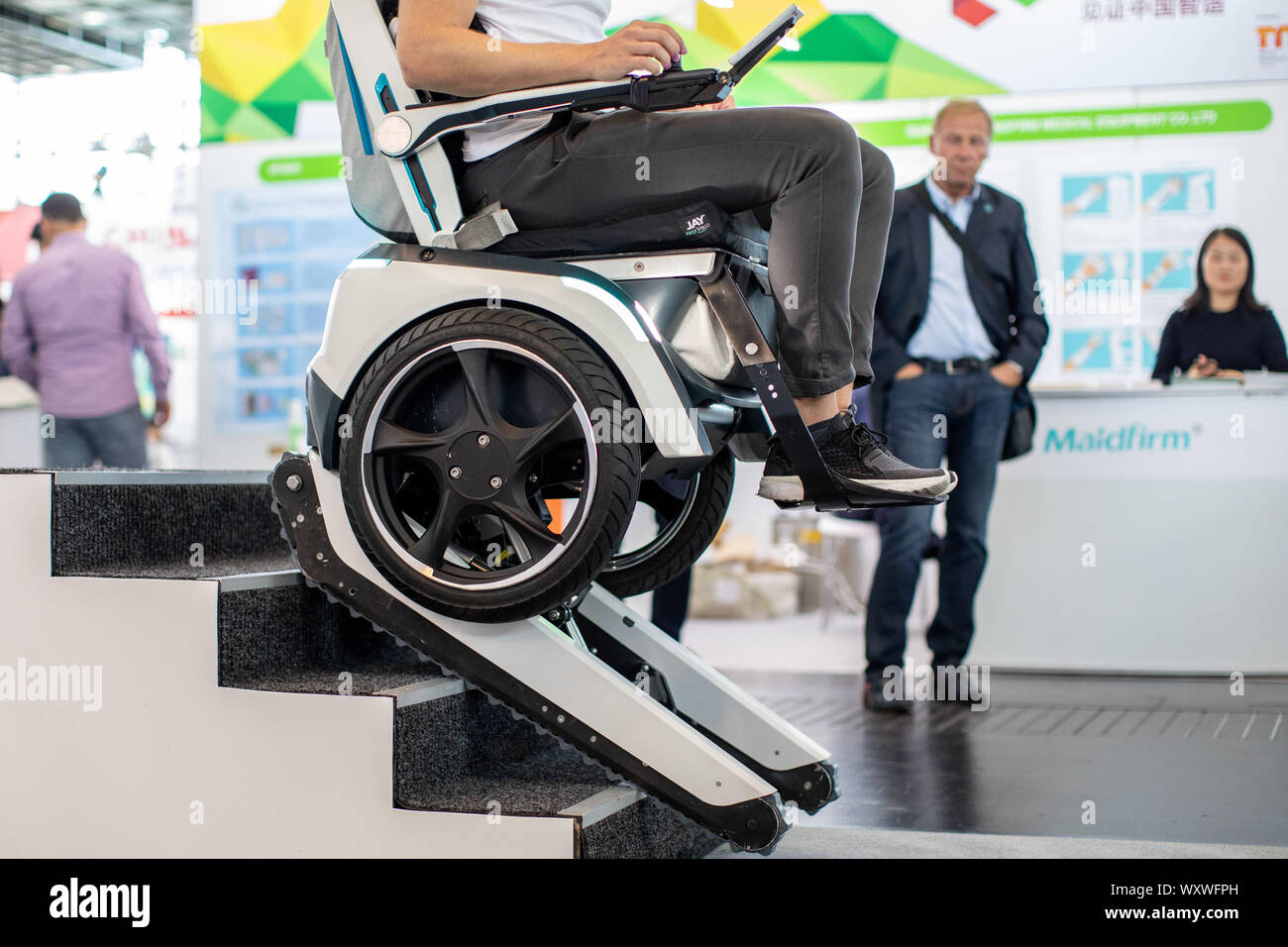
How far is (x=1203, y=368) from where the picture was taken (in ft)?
16.0

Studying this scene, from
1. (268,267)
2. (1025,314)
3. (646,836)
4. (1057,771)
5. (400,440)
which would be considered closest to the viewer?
(400,440)

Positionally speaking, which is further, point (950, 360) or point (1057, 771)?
point (950, 360)

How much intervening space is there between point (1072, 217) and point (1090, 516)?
52.0 inches

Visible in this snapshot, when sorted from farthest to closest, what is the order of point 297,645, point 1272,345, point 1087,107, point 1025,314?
point 1087,107 < point 1272,345 < point 1025,314 < point 297,645

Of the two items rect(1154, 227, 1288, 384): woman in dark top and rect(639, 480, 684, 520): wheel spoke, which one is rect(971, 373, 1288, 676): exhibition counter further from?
rect(639, 480, 684, 520): wheel spoke

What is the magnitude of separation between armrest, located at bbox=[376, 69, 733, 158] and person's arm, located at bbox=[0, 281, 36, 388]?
3.35 meters

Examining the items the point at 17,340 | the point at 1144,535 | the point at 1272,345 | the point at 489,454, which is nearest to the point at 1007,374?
the point at 1144,535

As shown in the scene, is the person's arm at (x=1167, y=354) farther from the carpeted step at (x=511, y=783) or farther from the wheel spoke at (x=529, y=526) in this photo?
the wheel spoke at (x=529, y=526)

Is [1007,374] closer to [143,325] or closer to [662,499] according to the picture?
[662,499]

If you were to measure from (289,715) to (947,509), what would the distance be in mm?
2679

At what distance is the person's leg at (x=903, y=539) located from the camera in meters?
3.92

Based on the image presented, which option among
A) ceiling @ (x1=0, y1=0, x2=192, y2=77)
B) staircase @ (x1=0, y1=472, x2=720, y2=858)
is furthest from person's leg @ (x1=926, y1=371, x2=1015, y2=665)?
ceiling @ (x1=0, y1=0, x2=192, y2=77)

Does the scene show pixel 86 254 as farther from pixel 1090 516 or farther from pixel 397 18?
pixel 1090 516

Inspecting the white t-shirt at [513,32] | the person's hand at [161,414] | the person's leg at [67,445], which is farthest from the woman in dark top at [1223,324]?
the person's leg at [67,445]
